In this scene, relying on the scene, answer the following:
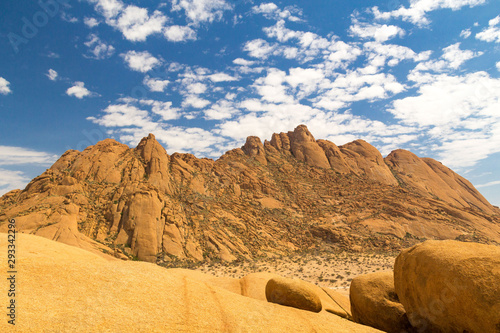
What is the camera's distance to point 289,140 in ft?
318

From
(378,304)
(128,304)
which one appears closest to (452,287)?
(378,304)

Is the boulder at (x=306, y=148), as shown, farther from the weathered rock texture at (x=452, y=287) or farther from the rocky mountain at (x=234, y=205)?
the weathered rock texture at (x=452, y=287)

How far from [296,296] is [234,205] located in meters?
48.8

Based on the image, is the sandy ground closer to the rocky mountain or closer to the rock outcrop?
the rocky mountain

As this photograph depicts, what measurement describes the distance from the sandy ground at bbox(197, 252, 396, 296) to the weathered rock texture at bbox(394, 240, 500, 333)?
22.1 meters

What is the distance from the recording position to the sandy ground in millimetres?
34500

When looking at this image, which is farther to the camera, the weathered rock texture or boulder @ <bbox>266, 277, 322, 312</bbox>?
boulder @ <bbox>266, 277, 322, 312</bbox>

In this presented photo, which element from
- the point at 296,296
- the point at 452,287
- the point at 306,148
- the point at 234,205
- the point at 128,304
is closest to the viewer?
the point at 128,304

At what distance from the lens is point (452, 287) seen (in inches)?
336

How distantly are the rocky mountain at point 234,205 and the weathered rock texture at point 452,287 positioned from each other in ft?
114

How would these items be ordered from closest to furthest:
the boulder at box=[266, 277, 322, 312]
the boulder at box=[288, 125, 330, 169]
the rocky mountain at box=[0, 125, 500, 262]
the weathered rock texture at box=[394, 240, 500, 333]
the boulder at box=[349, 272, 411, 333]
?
the weathered rock texture at box=[394, 240, 500, 333] → the boulder at box=[349, 272, 411, 333] → the boulder at box=[266, 277, 322, 312] → the rocky mountain at box=[0, 125, 500, 262] → the boulder at box=[288, 125, 330, 169]

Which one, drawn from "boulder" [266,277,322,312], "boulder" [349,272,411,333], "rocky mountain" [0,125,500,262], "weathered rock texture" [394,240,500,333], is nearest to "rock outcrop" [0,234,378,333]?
"boulder" [266,277,322,312]

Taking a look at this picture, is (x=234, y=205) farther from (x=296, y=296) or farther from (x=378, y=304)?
(x=378, y=304)

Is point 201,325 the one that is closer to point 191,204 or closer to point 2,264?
point 2,264
